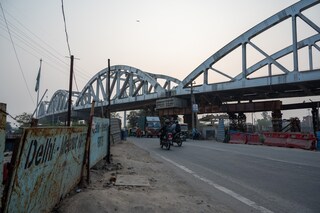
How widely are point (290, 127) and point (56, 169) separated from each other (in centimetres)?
3197

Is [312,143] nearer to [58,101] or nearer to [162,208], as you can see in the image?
[162,208]

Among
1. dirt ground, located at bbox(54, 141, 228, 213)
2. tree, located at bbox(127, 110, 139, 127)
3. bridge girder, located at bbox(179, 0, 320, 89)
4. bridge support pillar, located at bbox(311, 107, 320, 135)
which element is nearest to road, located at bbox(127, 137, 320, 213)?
dirt ground, located at bbox(54, 141, 228, 213)

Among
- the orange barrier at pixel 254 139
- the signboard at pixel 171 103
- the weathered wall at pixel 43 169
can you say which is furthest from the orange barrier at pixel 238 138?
the weathered wall at pixel 43 169

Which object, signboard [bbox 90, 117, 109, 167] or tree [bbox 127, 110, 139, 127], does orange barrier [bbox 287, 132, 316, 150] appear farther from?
tree [bbox 127, 110, 139, 127]

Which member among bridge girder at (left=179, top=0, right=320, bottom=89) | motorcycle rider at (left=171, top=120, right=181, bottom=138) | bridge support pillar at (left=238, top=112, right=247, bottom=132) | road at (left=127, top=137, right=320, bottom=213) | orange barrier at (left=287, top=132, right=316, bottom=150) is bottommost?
road at (left=127, top=137, right=320, bottom=213)

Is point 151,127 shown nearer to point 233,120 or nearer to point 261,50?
point 233,120

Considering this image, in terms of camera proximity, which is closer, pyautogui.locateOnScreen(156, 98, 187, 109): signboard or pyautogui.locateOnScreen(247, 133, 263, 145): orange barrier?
pyautogui.locateOnScreen(247, 133, 263, 145): orange barrier

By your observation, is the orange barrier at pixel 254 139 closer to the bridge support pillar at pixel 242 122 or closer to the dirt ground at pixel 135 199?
the bridge support pillar at pixel 242 122

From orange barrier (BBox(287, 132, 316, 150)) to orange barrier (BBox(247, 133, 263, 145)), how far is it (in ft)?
10.9

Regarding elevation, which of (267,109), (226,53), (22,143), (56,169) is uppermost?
(226,53)

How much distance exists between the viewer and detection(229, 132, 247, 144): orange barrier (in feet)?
79.8

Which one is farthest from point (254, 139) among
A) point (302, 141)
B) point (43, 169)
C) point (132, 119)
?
point (132, 119)

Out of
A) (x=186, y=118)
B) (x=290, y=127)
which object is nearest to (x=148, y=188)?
(x=290, y=127)

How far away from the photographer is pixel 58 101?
366 feet
